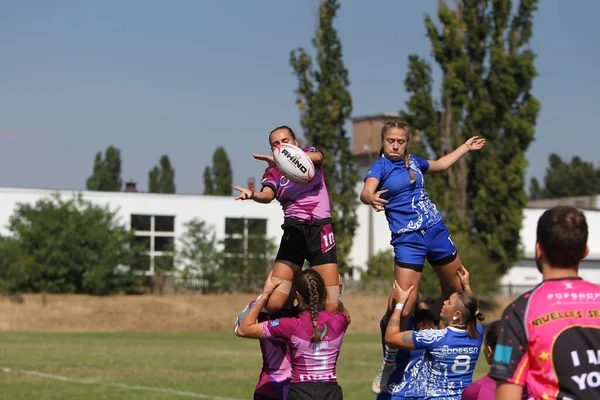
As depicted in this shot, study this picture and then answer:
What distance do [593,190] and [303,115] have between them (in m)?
74.4

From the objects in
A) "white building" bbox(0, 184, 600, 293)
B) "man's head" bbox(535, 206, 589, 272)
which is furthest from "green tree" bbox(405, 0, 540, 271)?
"man's head" bbox(535, 206, 589, 272)

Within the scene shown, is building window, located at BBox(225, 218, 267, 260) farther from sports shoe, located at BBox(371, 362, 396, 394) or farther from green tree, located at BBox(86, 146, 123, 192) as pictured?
sports shoe, located at BBox(371, 362, 396, 394)

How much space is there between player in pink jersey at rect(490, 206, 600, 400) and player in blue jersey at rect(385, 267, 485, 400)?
2853 mm

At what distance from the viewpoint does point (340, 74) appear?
5456cm

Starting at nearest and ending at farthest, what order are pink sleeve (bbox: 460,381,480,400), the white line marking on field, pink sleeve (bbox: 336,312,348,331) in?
pink sleeve (bbox: 460,381,480,400) < pink sleeve (bbox: 336,312,348,331) < the white line marking on field

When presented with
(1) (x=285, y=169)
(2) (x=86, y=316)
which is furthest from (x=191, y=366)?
(2) (x=86, y=316)

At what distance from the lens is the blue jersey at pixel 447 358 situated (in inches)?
291

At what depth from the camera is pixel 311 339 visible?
7.51 m

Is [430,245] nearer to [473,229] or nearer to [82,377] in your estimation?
[82,377]

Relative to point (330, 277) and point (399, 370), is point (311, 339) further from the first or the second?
point (330, 277)

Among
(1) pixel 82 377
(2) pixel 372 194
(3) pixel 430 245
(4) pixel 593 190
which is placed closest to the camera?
(2) pixel 372 194

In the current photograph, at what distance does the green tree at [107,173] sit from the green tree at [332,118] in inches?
1437

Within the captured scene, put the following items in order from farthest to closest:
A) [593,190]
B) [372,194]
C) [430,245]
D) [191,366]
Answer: [593,190] → [191,366] → [430,245] → [372,194]

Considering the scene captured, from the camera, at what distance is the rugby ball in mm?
9516
